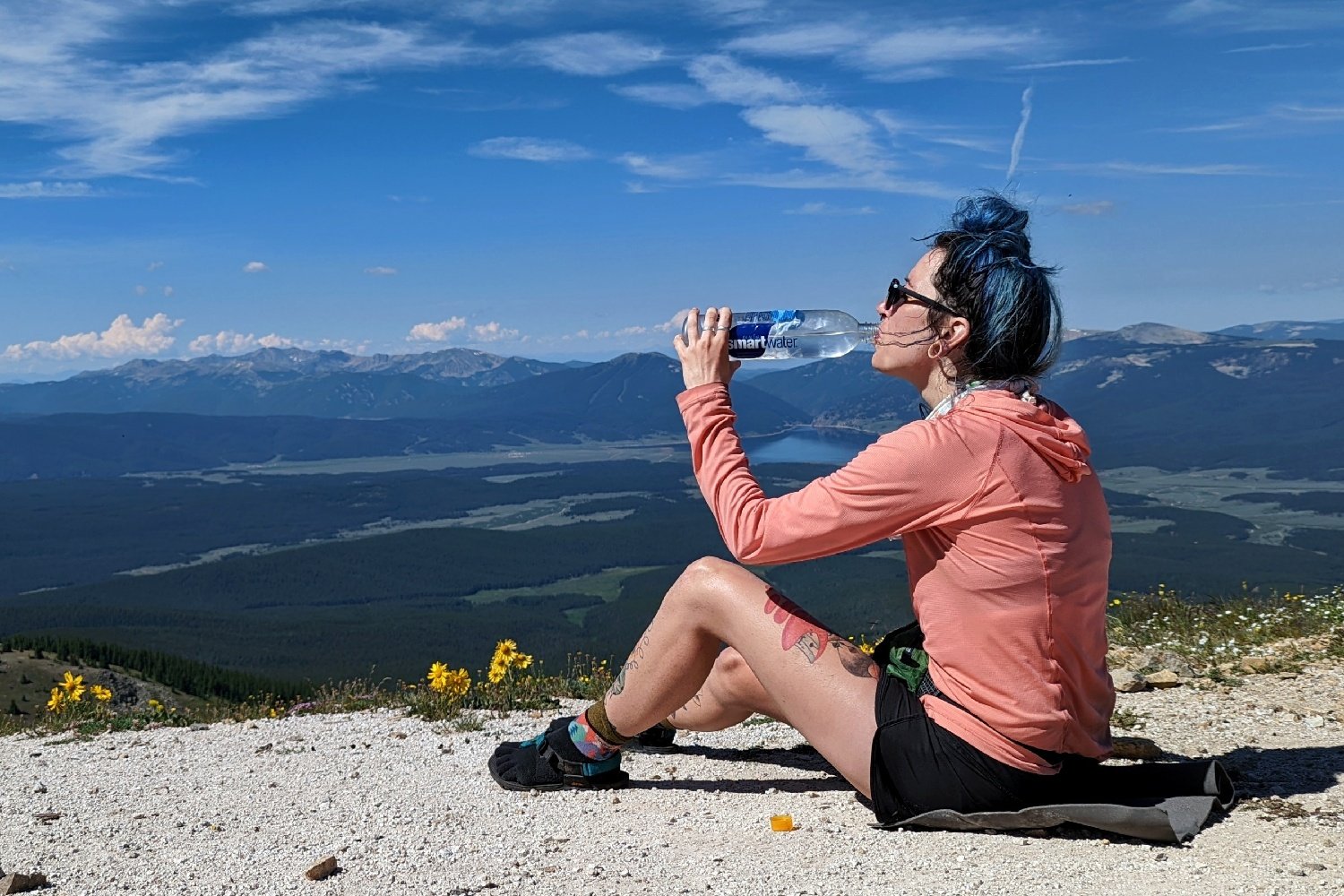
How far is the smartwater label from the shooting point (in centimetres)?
481

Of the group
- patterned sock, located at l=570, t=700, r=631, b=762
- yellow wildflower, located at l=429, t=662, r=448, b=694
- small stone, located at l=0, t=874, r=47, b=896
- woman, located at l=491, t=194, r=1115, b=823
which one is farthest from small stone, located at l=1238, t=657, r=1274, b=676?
small stone, located at l=0, t=874, r=47, b=896

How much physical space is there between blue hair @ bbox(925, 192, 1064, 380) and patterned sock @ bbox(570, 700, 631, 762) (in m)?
2.34

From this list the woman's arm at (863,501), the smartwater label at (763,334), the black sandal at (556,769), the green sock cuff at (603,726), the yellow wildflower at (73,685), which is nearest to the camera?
the woman's arm at (863,501)

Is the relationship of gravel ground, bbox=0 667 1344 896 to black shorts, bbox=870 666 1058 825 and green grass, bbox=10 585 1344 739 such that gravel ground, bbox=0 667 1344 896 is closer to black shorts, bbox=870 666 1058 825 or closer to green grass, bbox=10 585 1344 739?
black shorts, bbox=870 666 1058 825

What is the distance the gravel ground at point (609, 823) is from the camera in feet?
13.6

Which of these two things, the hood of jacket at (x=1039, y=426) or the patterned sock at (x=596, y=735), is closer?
the hood of jacket at (x=1039, y=426)

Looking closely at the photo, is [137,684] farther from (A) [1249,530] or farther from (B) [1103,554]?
(A) [1249,530]

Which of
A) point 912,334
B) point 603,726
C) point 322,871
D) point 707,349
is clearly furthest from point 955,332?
point 322,871

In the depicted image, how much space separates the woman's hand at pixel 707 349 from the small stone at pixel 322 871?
7.89ft

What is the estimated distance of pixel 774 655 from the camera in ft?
15.2

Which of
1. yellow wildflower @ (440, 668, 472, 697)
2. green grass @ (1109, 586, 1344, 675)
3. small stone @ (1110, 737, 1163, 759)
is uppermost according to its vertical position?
small stone @ (1110, 737, 1163, 759)

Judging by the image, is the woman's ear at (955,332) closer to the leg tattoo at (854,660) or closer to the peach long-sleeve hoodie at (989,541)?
the peach long-sleeve hoodie at (989,541)

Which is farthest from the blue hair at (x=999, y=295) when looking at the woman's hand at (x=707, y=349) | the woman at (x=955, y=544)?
the woman's hand at (x=707, y=349)

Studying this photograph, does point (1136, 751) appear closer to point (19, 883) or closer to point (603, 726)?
point (603, 726)
